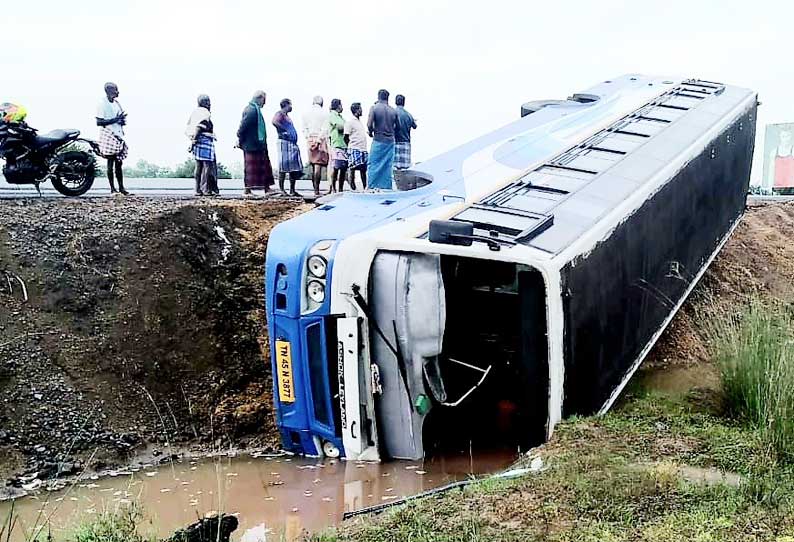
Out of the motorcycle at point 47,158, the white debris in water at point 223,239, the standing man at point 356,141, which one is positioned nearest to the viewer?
the white debris in water at point 223,239

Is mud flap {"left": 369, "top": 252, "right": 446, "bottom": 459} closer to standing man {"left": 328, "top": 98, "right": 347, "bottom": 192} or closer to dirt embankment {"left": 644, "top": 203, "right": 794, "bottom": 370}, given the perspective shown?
dirt embankment {"left": 644, "top": 203, "right": 794, "bottom": 370}

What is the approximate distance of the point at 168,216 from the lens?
24.9 ft

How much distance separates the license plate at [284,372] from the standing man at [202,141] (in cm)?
479

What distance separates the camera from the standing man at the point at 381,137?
9664mm

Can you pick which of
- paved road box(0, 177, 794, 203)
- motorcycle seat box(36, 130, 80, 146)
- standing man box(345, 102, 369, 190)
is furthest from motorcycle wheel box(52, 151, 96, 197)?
standing man box(345, 102, 369, 190)

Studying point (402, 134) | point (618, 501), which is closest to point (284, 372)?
point (618, 501)

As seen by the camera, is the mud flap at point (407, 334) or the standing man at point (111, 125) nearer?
the mud flap at point (407, 334)

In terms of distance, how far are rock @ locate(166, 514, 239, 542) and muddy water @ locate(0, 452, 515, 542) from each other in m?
0.76

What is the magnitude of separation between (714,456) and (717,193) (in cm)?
400

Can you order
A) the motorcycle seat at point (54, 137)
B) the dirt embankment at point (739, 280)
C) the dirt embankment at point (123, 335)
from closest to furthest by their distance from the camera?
the dirt embankment at point (123, 335), the dirt embankment at point (739, 280), the motorcycle seat at point (54, 137)

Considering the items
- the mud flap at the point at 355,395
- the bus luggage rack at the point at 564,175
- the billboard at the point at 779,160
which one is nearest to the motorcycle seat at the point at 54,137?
the mud flap at the point at 355,395

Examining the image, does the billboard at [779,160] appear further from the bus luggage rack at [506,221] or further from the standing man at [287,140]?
the bus luggage rack at [506,221]

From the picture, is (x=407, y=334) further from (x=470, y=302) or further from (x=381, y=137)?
(x=381, y=137)

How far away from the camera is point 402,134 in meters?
10.2
